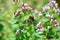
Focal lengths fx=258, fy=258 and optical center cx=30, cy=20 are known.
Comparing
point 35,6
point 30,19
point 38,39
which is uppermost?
point 35,6

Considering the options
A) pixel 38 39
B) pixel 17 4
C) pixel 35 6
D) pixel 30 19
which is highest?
pixel 35 6

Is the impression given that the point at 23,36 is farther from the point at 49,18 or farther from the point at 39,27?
the point at 49,18

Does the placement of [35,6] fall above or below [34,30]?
above

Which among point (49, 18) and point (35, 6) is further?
point (35, 6)

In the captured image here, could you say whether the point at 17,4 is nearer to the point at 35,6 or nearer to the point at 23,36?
the point at 23,36

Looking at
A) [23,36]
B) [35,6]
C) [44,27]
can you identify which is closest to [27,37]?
[23,36]

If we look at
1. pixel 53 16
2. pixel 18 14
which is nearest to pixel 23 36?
pixel 18 14

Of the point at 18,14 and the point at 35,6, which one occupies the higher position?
the point at 35,6

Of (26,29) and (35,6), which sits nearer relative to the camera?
(26,29)
